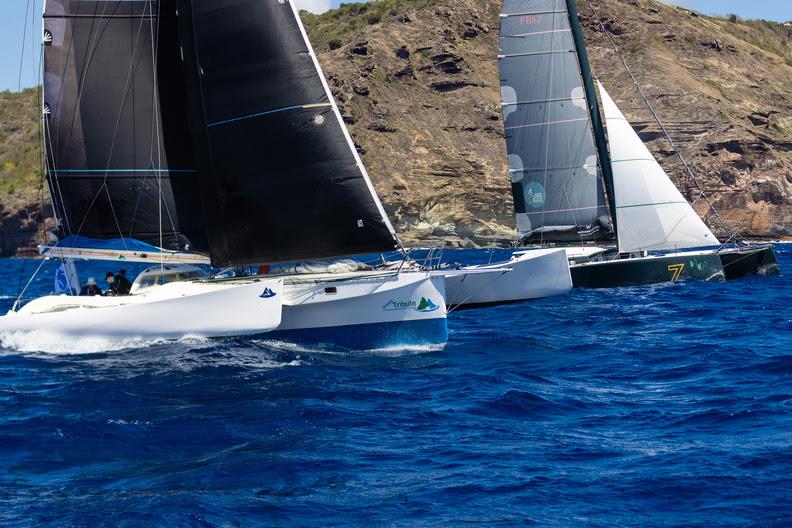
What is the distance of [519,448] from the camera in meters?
11.4

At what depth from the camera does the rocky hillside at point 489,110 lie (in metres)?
78.7

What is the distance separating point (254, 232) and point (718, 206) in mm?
63661

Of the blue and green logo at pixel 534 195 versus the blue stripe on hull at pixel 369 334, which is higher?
the blue and green logo at pixel 534 195

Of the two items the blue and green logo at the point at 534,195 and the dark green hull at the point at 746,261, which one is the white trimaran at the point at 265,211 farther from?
the blue and green logo at the point at 534,195

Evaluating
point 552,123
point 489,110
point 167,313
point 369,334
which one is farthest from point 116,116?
point 489,110

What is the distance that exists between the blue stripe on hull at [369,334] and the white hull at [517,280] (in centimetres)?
602

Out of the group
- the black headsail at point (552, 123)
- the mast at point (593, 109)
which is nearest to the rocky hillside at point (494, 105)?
the black headsail at point (552, 123)

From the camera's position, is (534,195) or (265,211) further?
(534,195)

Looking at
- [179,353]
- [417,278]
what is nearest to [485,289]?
[417,278]

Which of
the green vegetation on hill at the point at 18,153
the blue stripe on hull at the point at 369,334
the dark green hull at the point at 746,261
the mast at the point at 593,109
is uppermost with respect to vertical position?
the green vegetation on hill at the point at 18,153

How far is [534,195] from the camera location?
3353cm

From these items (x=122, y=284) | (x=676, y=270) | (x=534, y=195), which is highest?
(x=534, y=195)

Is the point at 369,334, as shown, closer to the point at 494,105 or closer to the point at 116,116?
the point at 116,116

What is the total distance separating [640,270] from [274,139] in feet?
49.6
